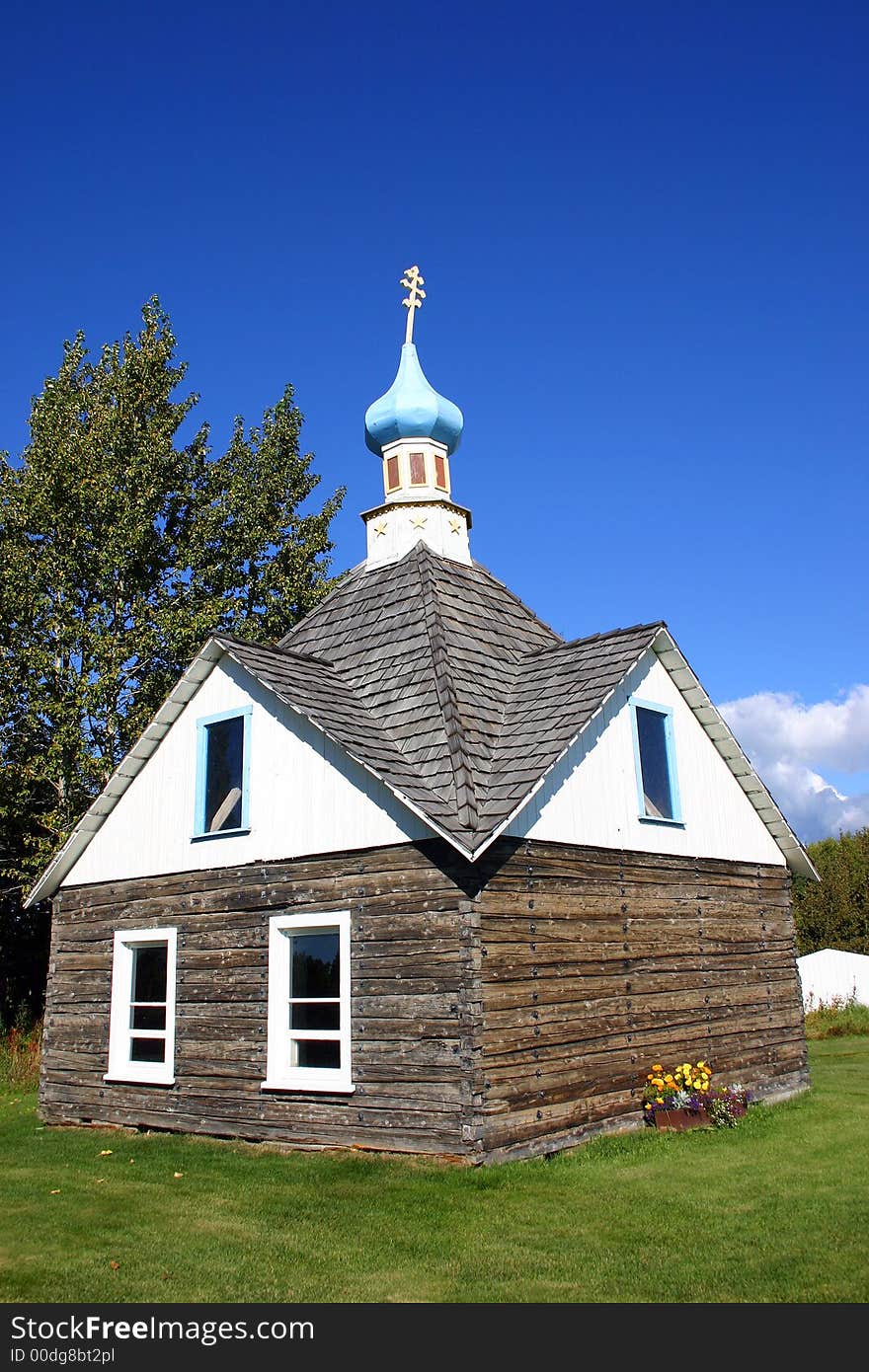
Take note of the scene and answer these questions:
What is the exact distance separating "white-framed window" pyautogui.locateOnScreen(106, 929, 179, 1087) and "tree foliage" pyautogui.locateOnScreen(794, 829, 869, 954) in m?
29.8

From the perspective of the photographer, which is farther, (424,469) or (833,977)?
(833,977)

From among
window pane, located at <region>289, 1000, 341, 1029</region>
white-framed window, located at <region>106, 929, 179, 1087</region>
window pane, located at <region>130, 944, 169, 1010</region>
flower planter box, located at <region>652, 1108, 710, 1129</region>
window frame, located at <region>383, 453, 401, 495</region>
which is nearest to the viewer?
window pane, located at <region>289, 1000, 341, 1029</region>

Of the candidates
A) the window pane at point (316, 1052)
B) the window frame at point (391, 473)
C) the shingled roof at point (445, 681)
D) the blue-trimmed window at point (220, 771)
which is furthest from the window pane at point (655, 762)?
the window frame at point (391, 473)

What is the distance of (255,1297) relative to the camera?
682 centimetres

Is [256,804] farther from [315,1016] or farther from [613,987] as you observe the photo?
[613,987]

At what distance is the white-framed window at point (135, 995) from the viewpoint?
14.5 metres

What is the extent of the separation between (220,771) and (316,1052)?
3.66m

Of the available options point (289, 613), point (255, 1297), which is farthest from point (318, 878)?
point (289, 613)

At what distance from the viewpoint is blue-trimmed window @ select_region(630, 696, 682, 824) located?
1414cm

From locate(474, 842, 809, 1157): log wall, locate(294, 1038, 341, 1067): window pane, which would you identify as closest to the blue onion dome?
locate(474, 842, 809, 1157): log wall

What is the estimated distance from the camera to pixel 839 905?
4019 cm

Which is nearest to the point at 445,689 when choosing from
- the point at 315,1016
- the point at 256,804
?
the point at 256,804

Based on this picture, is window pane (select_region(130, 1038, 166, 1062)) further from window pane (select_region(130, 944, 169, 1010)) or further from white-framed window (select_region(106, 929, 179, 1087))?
window pane (select_region(130, 944, 169, 1010))
